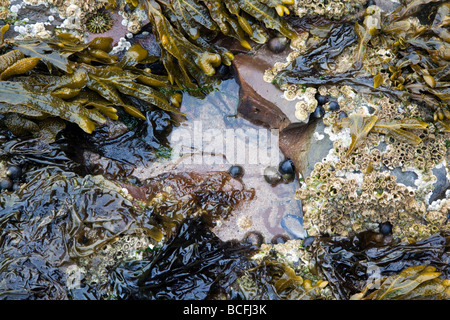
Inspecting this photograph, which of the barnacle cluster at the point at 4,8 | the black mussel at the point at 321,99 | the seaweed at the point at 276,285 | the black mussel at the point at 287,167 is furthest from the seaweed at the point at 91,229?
the barnacle cluster at the point at 4,8

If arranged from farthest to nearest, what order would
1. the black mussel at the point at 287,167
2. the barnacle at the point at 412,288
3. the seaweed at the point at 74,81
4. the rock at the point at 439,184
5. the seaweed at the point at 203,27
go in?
the black mussel at the point at 287,167 < the seaweed at the point at 203,27 < the rock at the point at 439,184 < the seaweed at the point at 74,81 < the barnacle at the point at 412,288

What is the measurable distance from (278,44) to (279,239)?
1924 mm

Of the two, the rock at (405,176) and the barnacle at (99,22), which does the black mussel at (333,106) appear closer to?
the rock at (405,176)

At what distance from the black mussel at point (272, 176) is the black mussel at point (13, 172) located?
2337 millimetres

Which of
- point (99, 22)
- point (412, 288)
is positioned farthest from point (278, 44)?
point (412, 288)

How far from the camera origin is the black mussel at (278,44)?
3266mm

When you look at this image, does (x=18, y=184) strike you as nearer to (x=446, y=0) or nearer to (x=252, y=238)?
(x=252, y=238)

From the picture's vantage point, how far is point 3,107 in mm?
2854

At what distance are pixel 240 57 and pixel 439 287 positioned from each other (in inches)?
106

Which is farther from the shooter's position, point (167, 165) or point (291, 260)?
point (167, 165)

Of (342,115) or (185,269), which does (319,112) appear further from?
(185,269)

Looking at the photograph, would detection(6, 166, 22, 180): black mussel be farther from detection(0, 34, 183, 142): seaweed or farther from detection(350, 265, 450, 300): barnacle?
detection(350, 265, 450, 300): barnacle

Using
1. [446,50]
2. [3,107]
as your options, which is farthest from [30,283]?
[446,50]

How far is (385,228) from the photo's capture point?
3.01 meters
